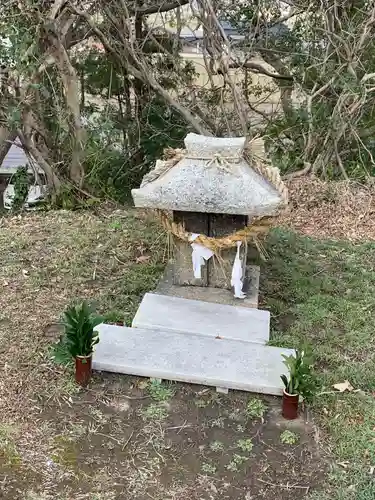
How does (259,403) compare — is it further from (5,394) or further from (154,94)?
(154,94)

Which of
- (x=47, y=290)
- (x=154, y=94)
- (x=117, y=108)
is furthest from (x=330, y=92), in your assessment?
(x=47, y=290)

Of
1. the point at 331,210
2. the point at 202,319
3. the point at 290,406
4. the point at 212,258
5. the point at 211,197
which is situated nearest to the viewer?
the point at 290,406

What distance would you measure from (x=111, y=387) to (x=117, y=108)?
4.87 m

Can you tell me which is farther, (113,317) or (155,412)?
(113,317)

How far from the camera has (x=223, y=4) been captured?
22.4 ft

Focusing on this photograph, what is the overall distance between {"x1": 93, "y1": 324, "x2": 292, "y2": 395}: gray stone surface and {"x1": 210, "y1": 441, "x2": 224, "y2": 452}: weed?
1.36 ft

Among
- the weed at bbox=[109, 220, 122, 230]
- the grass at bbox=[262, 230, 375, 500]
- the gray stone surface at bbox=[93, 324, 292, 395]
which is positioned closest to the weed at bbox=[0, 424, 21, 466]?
the gray stone surface at bbox=[93, 324, 292, 395]

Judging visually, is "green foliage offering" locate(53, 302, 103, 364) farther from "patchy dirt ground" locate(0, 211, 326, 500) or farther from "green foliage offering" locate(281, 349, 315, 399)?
"green foliage offering" locate(281, 349, 315, 399)

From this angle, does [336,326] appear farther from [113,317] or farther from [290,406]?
[113,317]

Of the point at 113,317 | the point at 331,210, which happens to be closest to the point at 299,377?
the point at 113,317

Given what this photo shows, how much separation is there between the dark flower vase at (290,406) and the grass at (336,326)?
0.14 m

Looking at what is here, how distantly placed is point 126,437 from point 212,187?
163 cm

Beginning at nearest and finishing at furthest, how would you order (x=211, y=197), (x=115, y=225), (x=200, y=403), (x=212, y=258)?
(x=200, y=403) < (x=211, y=197) < (x=212, y=258) < (x=115, y=225)

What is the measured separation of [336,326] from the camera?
12.8 ft
